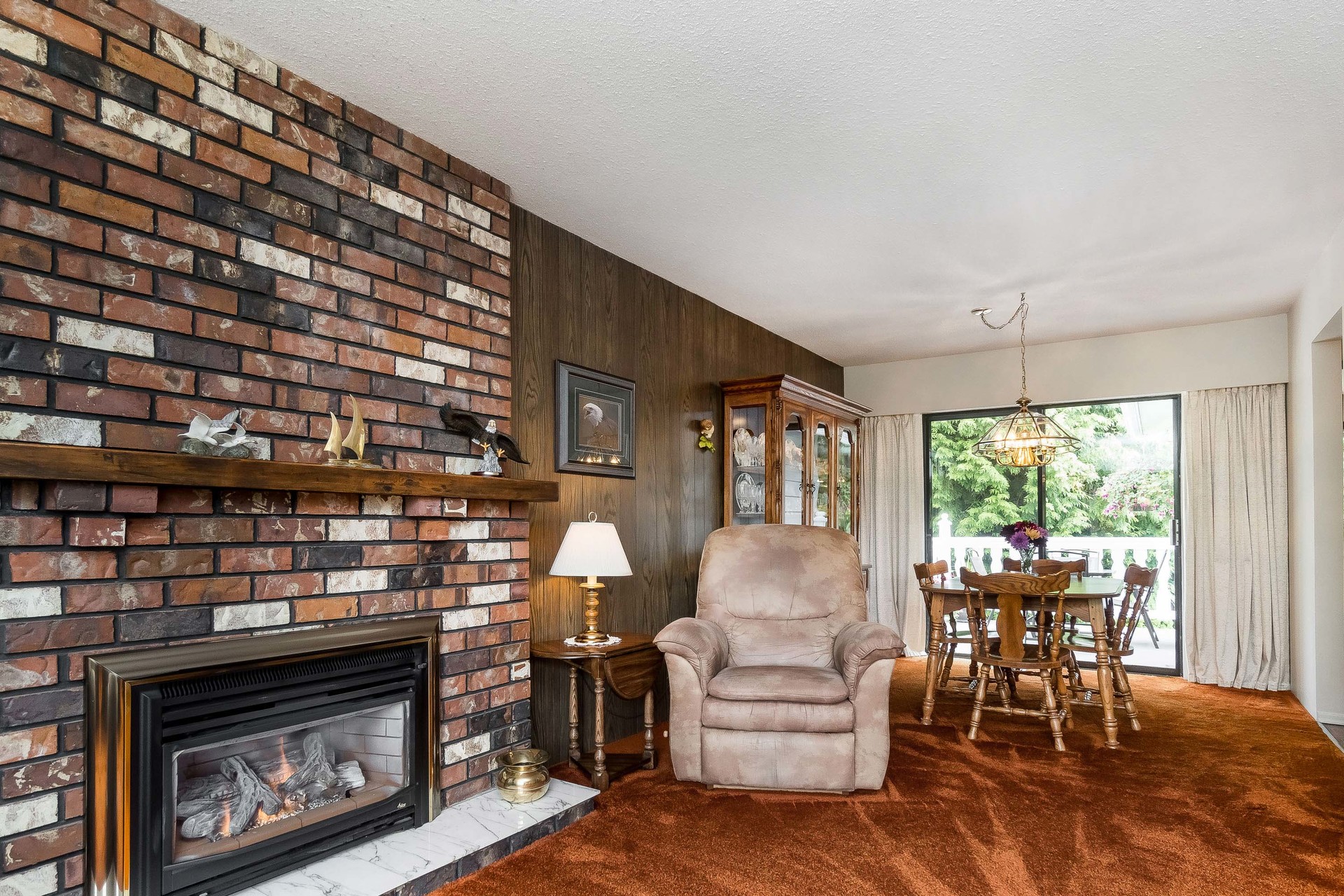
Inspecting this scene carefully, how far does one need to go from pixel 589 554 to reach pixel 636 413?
1191 millimetres

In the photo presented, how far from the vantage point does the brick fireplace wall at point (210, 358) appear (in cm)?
181

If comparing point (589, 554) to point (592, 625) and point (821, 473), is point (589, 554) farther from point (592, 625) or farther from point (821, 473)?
point (821, 473)

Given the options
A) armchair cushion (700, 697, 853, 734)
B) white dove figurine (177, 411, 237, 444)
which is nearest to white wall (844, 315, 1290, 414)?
armchair cushion (700, 697, 853, 734)

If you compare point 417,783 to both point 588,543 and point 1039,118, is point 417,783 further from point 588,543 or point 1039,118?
point 1039,118

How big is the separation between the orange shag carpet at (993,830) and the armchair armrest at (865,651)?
1.50ft

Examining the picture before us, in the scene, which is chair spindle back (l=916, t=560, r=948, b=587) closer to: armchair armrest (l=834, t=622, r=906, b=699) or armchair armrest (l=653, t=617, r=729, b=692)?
armchair armrest (l=834, t=622, r=906, b=699)

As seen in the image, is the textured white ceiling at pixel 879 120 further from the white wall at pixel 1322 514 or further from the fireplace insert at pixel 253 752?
the fireplace insert at pixel 253 752

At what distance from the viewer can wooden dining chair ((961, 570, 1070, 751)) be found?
3.81 meters

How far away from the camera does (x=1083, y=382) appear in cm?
599

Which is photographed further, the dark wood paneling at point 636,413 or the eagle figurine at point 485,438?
the dark wood paneling at point 636,413

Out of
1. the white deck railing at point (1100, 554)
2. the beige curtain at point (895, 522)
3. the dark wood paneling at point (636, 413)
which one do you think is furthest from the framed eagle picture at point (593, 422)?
the white deck railing at point (1100, 554)

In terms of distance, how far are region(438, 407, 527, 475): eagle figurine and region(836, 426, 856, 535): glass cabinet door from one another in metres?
3.33

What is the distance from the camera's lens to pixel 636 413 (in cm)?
426

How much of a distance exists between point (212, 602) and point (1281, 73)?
3.41 meters
